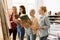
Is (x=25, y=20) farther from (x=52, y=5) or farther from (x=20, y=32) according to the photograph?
(x=52, y=5)

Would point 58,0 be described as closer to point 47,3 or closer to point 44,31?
point 47,3

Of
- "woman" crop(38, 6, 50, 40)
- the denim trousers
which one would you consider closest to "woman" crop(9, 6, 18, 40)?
the denim trousers

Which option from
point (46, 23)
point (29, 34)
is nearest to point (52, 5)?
point (46, 23)

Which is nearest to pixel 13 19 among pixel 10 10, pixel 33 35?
pixel 10 10

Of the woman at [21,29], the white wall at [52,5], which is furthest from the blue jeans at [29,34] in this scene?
the white wall at [52,5]

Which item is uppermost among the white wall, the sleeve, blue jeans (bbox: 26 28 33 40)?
the white wall

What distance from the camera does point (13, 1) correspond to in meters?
1.01

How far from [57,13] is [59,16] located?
29 millimetres

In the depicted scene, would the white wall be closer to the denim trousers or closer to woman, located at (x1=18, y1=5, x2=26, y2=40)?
woman, located at (x1=18, y1=5, x2=26, y2=40)

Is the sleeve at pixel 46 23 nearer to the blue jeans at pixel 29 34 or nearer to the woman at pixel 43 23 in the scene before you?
the woman at pixel 43 23

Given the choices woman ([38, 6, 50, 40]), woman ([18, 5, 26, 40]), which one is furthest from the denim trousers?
woman ([38, 6, 50, 40])

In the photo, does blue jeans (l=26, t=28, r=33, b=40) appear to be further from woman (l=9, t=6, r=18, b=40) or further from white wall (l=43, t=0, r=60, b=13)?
white wall (l=43, t=0, r=60, b=13)

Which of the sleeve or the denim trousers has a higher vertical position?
the sleeve

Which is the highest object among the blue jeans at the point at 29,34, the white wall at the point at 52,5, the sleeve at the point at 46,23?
the white wall at the point at 52,5
